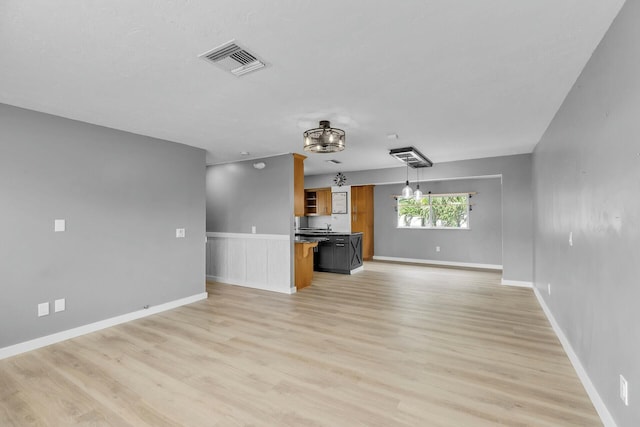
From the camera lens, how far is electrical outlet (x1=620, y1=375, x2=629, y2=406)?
5.29ft

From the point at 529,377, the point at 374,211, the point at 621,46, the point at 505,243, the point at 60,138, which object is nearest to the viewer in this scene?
the point at 621,46

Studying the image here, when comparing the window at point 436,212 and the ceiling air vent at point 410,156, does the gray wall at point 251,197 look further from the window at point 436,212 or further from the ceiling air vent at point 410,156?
the window at point 436,212

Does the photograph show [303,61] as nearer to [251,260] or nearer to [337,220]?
[251,260]

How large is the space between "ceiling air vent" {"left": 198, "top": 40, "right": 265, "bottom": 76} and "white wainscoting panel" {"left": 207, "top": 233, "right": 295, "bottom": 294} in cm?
339

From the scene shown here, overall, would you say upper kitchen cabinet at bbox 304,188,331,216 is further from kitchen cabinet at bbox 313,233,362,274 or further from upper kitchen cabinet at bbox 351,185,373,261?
kitchen cabinet at bbox 313,233,362,274

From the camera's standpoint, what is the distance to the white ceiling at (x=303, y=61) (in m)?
1.62

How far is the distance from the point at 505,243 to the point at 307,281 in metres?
3.79

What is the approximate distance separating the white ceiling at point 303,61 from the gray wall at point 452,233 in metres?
4.33

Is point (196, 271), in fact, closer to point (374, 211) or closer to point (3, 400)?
point (3, 400)

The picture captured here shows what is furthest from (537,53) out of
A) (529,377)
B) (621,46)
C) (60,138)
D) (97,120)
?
(60,138)

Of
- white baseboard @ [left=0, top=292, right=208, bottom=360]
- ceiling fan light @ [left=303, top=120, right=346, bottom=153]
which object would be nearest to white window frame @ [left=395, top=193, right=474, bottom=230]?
ceiling fan light @ [left=303, top=120, right=346, bottom=153]

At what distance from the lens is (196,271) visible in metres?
4.81

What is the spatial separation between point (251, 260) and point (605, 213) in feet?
16.4

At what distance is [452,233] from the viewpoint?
26.8 ft
